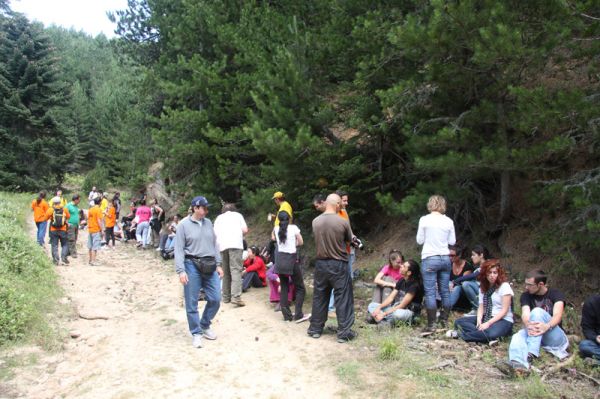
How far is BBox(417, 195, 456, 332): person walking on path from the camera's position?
658 centimetres

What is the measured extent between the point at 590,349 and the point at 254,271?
6.02 meters

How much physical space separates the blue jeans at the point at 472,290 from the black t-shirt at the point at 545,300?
1359 mm

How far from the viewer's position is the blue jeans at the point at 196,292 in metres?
6.27

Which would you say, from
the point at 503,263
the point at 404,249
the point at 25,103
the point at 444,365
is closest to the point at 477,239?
the point at 503,263

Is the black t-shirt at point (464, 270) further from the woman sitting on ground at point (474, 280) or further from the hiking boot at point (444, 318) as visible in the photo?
the hiking boot at point (444, 318)

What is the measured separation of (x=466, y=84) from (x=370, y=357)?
4985 mm

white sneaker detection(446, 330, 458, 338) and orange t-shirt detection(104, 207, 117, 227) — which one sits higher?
orange t-shirt detection(104, 207, 117, 227)

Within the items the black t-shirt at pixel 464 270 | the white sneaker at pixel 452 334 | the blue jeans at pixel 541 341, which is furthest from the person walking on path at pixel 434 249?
the blue jeans at pixel 541 341

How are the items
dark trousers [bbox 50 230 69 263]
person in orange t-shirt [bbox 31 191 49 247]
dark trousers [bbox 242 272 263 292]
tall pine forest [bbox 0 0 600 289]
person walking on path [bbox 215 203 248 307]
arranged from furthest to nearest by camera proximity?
person in orange t-shirt [bbox 31 191 49 247] → dark trousers [bbox 50 230 69 263] → dark trousers [bbox 242 272 263 292] → person walking on path [bbox 215 203 248 307] → tall pine forest [bbox 0 0 600 289]

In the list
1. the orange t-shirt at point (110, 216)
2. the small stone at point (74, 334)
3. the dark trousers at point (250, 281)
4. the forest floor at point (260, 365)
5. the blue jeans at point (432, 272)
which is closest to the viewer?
the forest floor at point (260, 365)

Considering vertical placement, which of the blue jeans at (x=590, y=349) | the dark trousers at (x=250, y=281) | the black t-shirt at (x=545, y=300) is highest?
the black t-shirt at (x=545, y=300)

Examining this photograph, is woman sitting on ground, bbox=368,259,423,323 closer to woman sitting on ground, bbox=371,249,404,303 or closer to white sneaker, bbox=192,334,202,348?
woman sitting on ground, bbox=371,249,404,303

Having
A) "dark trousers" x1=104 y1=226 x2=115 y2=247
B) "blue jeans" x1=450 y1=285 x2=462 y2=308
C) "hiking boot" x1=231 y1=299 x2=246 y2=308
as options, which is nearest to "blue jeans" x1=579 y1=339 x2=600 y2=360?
"blue jeans" x1=450 y1=285 x2=462 y2=308

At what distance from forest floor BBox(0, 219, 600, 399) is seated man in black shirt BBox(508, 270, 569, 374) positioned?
0.52ft
